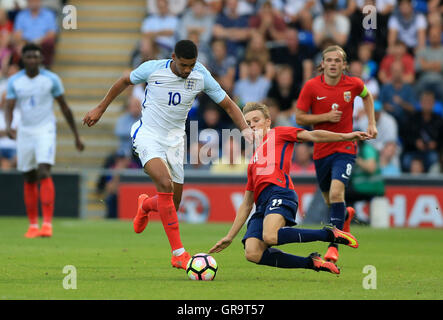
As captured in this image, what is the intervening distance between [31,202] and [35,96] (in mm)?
1623

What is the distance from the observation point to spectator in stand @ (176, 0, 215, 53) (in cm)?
2009

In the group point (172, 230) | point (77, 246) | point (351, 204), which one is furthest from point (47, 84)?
point (351, 204)

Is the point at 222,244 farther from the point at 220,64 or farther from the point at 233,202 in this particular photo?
the point at 220,64

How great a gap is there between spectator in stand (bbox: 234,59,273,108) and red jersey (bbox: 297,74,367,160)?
26.3 ft

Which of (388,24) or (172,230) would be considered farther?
(388,24)

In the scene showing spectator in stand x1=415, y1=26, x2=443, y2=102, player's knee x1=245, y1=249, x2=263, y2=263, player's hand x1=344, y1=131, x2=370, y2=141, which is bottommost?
player's knee x1=245, y1=249, x2=263, y2=263

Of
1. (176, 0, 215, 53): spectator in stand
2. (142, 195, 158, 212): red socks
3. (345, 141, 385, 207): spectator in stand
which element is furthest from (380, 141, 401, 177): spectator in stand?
(142, 195, 158, 212): red socks

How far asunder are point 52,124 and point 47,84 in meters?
0.64

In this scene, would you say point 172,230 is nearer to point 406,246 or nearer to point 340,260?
point 340,260

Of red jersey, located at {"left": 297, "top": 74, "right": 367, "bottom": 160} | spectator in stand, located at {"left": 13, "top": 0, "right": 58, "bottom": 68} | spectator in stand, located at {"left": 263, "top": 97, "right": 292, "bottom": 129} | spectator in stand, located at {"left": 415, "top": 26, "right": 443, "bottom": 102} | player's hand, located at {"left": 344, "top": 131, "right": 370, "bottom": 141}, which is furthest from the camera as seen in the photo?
spectator in stand, located at {"left": 13, "top": 0, "right": 58, "bottom": 68}

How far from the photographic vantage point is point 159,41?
20.1m

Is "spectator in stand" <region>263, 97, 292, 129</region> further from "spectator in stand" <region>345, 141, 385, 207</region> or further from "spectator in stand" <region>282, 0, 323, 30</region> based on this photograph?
"spectator in stand" <region>282, 0, 323, 30</region>

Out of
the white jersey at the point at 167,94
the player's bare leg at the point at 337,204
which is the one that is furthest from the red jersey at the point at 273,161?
the player's bare leg at the point at 337,204

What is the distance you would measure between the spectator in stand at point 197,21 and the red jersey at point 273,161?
11.5m
